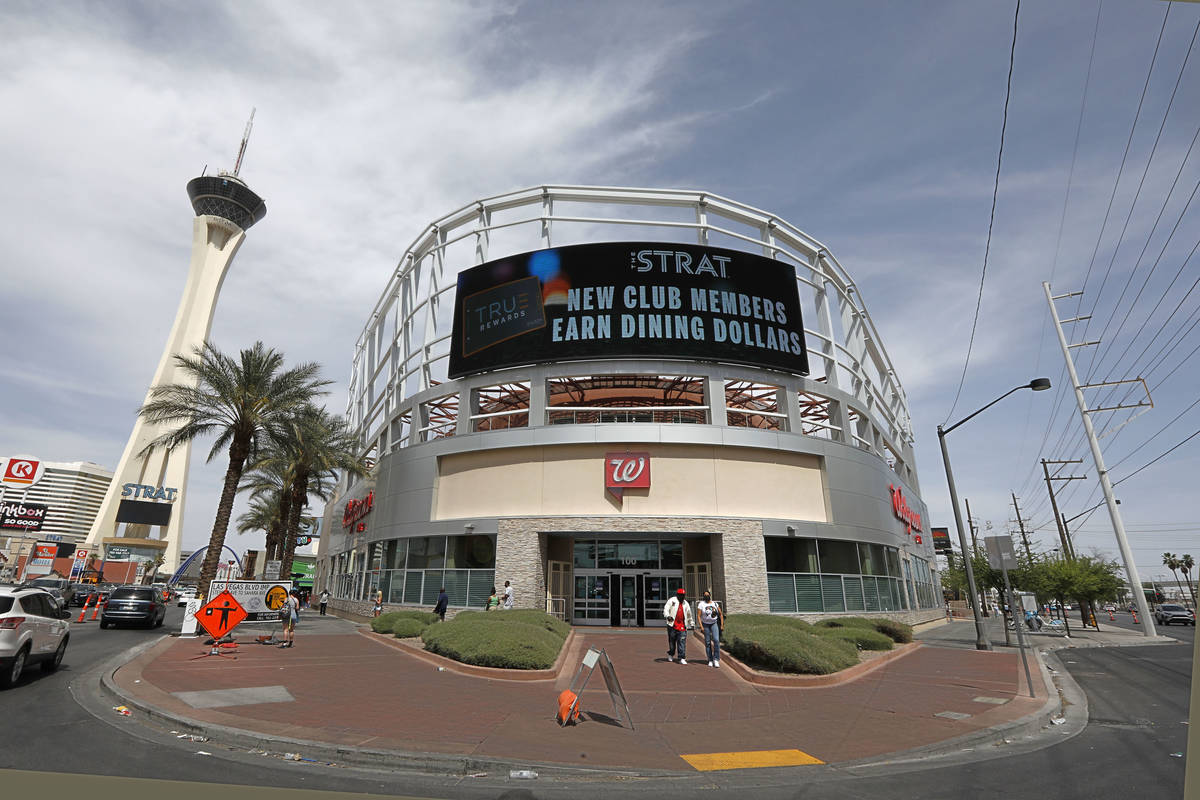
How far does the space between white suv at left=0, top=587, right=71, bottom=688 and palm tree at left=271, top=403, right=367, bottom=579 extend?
1775 cm

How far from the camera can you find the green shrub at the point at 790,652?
14477mm

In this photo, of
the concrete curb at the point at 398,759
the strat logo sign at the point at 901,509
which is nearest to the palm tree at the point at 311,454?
the concrete curb at the point at 398,759

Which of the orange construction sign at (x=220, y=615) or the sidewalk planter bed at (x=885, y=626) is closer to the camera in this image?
the orange construction sign at (x=220, y=615)

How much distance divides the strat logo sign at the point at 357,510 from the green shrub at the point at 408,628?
16.3 metres

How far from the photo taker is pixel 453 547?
2981 centimetres

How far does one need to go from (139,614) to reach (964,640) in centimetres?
3602

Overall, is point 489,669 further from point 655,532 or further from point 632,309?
Answer: point 632,309

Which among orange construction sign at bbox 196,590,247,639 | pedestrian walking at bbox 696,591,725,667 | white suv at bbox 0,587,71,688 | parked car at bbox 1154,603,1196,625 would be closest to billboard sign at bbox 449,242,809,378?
pedestrian walking at bbox 696,591,725,667

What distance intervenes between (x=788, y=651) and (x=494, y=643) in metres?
7.17

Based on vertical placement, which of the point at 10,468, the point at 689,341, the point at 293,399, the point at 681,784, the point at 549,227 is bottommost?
the point at 681,784

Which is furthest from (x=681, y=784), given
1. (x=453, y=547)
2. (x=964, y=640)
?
(x=964, y=640)

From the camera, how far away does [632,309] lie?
101ft

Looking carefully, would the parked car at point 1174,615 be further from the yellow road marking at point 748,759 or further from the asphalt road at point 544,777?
the yellow road marking at point 748,759

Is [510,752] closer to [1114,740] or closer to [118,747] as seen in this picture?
[118,747]
